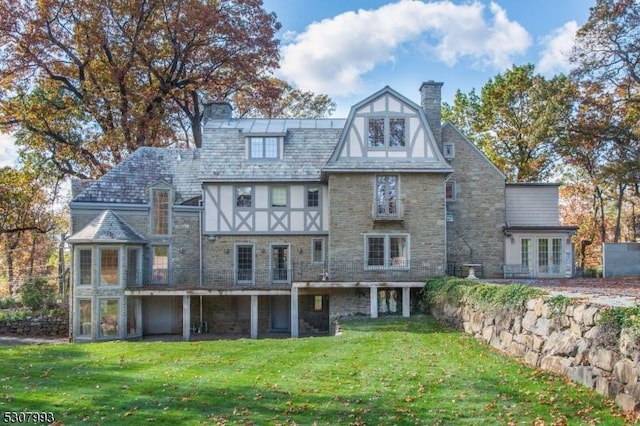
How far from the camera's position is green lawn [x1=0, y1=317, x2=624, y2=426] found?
6.89 metres

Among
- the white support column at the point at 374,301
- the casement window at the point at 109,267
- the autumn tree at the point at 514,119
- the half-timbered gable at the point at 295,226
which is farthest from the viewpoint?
the autumn tree at the point at 514,119

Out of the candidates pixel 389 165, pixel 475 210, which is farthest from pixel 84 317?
pixel 475 210

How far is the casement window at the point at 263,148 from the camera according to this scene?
22.3 metres

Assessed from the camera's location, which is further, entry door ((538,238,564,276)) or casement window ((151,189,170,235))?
entry door ((538,238,564,276))

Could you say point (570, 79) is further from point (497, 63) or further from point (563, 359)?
point (563, 359)

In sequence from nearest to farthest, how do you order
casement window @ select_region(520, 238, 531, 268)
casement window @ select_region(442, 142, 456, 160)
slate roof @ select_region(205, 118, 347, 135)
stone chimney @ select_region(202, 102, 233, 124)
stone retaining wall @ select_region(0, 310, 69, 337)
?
casement window @ select_region(520, 238, 531, 268)
casement window @ select_region(442, 142, 456, 160)
slate roof @ select_region(205, 118, 347, 135)
stone retaining wall @ select_region(0, 310, 69, 337)
stone chimney @ select_region(202, 102, 233, 124)

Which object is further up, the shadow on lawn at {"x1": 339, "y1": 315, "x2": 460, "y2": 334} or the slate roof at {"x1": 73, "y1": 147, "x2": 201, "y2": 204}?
the slate roof at {"x1": 73, "y1": 147, "x2": 201, "y2": 204}

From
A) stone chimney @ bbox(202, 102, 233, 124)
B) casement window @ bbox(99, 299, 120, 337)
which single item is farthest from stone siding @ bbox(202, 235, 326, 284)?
stone chimney @ bbox(202, 102, 233, 124)

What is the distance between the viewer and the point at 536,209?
23.5 m

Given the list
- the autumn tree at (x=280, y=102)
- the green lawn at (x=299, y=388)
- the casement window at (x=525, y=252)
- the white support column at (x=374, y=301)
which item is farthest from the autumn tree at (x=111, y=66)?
the green lawn at (x=299, y=388)

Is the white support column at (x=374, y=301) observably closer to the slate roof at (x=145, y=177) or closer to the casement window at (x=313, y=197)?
the casement window at (x=313, y=197)

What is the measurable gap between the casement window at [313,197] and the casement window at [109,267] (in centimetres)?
751

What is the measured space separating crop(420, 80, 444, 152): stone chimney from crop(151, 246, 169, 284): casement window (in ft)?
39.2

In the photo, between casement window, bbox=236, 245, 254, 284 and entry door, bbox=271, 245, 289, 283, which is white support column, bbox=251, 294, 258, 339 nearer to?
casement window, bbox=236, 245, 254, 284
